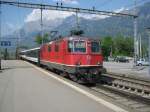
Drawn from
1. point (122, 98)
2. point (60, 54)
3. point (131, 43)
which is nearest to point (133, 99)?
point (122, 98)

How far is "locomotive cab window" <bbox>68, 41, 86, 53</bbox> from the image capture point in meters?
20.9

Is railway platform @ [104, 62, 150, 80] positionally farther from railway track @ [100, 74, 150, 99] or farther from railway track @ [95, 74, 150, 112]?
railway track @ [95, 74, 150, 112]

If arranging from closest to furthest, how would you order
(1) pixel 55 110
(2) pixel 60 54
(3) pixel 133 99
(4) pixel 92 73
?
(1) pixel 55 110, (3) pixel 133 99, (4) pixel 92 73, (2) pixel 60 54

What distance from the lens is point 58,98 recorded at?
1277 cm

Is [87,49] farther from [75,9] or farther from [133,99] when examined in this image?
[75,9]

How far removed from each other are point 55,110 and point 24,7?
32523mm

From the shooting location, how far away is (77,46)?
2100 centimetres

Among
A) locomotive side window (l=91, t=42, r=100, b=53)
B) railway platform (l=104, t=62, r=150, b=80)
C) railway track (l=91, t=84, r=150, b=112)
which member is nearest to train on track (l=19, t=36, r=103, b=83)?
locomotive side window (l=91, t=42, r=100, b=53)

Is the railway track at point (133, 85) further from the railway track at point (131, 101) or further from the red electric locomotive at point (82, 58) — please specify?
the red electric locomotive at point (82, 58)

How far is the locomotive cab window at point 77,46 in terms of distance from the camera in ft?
68.6

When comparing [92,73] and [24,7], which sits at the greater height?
[24,7]

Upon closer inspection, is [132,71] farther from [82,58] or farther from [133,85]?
[133,85]

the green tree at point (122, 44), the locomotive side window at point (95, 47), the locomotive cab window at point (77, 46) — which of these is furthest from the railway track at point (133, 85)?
the green tree at point (122, 44)

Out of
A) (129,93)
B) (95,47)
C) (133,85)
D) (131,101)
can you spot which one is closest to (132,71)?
(95,47)
